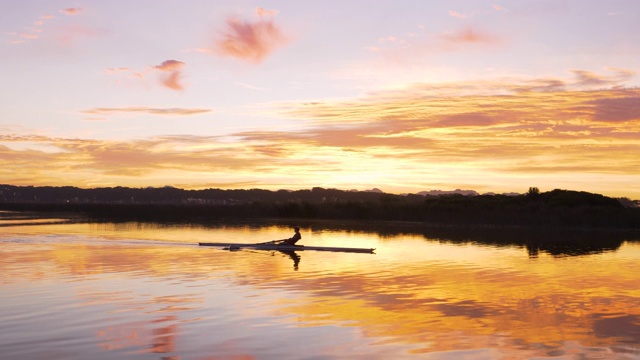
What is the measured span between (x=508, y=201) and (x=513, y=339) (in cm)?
6074

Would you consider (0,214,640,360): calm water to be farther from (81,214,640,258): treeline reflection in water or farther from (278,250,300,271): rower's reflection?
(81,214,640,258): treeline reflection in water

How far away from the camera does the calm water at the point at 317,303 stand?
49.4 ft

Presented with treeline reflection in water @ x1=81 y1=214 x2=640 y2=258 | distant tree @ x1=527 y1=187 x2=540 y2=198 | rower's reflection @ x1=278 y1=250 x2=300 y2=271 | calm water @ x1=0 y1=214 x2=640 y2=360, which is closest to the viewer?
calm water @ x1=0 y1=214 x2=640 y2=360

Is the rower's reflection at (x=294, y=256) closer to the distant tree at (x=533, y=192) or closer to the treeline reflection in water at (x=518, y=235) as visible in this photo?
the treeline reflection in water at (x=518, y=235)

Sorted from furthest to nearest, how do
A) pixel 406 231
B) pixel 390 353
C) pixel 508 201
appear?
1. pixel 508 201
2. pixel 406 231
3. pixel 390 353

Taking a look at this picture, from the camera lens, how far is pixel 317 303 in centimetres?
2084

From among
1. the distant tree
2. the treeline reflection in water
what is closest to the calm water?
the treeline reflection in water

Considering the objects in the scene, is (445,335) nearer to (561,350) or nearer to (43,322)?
(561,350)

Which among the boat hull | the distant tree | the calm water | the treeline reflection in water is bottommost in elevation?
the calm water

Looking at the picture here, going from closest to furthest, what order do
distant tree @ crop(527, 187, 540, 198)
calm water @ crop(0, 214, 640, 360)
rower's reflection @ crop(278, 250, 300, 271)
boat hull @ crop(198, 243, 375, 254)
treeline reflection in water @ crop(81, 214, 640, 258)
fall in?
calm water @ crop(0, 214, 640, 360) → rower's reflection @ crop(278, 250, 300, 271) → boat hull @ crop(198, 243, 375, 254) → treeline reflection in water @ crop(81, 214, 640, 258) → distant tree @ crop(527, 187, 540, 198)

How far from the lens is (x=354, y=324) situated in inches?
695

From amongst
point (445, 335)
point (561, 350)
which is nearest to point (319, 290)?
point (445, 335)

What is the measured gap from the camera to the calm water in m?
Answer: 15.0

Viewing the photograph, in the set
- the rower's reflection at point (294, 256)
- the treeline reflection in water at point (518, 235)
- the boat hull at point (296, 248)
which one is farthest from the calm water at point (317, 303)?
the treeline reflection in water at point (518, 235)
